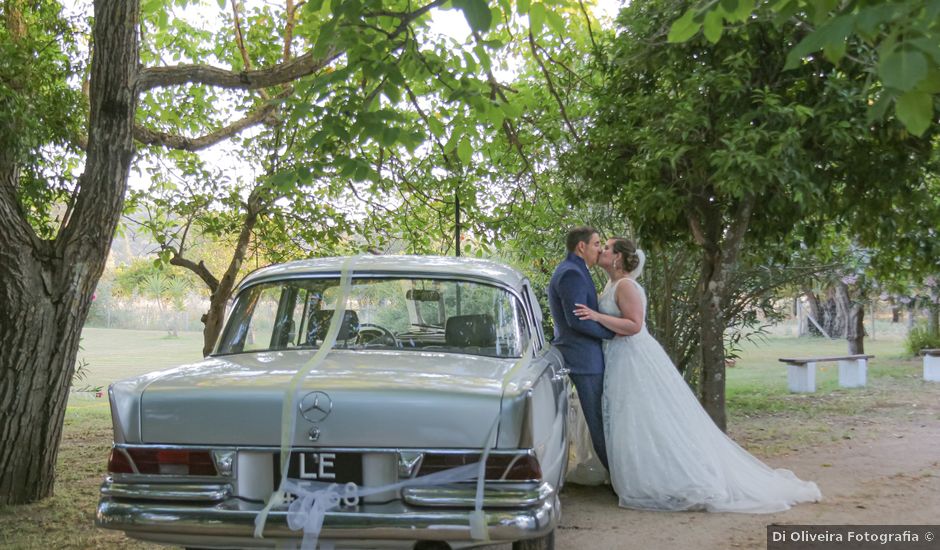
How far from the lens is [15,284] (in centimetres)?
682

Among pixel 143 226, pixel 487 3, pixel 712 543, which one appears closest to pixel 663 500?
pixel 712 543

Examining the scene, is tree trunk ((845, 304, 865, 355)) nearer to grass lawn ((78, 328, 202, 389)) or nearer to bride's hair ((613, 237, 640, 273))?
grass lawn ((78, 328, 202, 389))

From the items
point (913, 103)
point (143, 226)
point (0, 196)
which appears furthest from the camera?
point (143, 226)

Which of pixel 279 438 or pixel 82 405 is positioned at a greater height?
pixel 279 438

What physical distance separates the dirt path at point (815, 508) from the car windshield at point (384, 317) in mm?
1604

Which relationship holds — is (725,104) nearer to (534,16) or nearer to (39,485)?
(534,16)

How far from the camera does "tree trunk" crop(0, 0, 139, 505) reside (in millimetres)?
6867

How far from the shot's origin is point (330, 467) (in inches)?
149

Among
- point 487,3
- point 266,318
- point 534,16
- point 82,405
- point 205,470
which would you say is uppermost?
point 534,16

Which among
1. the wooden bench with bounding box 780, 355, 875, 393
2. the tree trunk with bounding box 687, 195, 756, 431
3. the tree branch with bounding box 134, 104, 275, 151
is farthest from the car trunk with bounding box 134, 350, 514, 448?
the wooden bench with bounding box 780, 355, 875, 393

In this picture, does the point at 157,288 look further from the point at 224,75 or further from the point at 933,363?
the point at 224,75

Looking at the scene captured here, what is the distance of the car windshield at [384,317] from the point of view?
4.96m

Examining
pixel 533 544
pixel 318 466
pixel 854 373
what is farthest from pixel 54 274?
pixel 854 373

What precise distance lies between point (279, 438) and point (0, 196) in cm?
425
